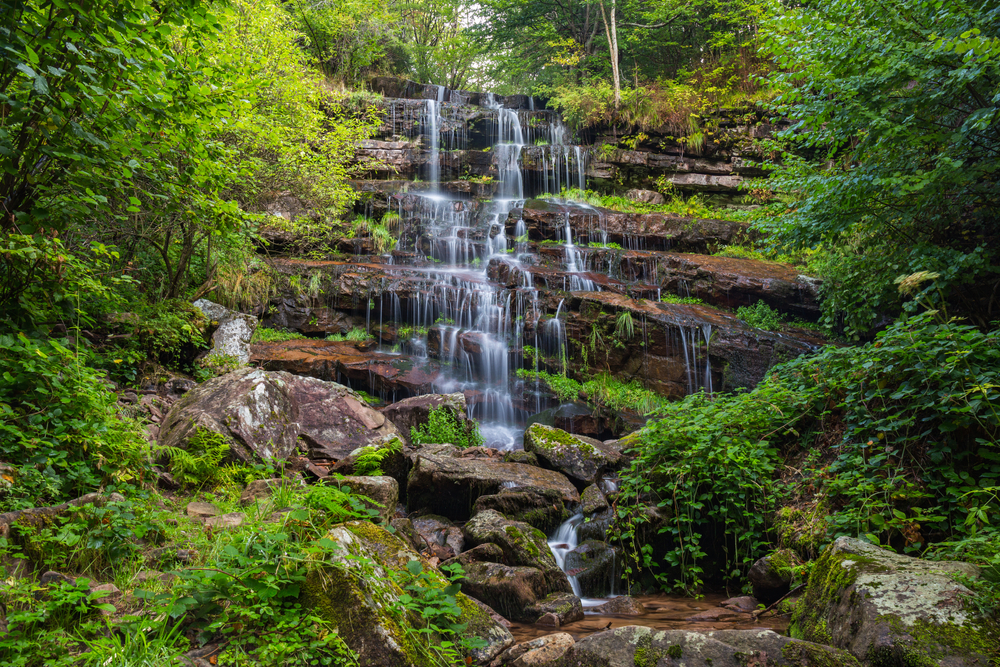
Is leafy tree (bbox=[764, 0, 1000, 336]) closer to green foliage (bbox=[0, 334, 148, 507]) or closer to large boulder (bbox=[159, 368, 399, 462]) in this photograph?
large boulder (bbox=[159, 368, 399, 462])

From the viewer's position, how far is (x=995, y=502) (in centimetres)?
341

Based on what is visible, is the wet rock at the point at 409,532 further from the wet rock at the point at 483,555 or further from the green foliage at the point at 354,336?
the green foliage at the point at 354,336

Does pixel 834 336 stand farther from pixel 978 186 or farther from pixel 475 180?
pixel 475 180

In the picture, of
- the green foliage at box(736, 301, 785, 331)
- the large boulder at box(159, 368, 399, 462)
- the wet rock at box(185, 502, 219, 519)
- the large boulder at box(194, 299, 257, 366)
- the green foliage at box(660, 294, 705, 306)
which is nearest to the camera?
the wet rock at box(185, 502, 219, 519)

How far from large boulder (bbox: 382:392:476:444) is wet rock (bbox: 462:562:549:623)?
4165 mm

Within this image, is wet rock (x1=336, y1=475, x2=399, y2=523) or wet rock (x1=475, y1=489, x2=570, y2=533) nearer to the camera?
wet rock (x1=336, y1=475, x2=399, y2=523)

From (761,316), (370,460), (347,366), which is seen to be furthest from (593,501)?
(761,316)

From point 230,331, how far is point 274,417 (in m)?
4.13

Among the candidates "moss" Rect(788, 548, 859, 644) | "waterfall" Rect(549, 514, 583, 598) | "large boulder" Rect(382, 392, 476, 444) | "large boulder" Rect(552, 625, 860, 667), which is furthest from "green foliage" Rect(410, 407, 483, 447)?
"large boulder" Rect(552, 625, 860, 667)

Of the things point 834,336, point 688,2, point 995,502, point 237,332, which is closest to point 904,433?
point 995,502

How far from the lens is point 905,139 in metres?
6.14

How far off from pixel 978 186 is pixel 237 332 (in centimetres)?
1133

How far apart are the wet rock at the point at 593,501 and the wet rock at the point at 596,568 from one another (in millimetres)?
541

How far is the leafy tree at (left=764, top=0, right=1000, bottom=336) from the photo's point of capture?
5.69 m
